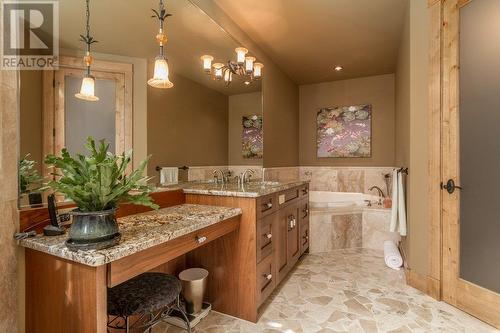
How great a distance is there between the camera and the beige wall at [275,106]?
2.77 m

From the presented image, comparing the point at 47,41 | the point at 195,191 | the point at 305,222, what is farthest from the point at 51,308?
the point at 305,222

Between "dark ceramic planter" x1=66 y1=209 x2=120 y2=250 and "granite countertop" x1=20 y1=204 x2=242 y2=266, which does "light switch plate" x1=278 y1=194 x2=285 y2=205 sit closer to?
"granite countertop" x1=20 y1=204 x2=242 y2=266

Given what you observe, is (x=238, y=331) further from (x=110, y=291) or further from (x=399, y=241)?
(x=399, y=241)

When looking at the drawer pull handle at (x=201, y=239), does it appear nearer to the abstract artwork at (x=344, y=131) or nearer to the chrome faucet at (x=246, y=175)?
the chrome faucet at (x=246, y=175)

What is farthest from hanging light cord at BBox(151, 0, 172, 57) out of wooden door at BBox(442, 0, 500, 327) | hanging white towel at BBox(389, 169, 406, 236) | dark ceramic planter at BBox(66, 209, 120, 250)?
hanging white towel at BBox(389, 169, 406, 236)

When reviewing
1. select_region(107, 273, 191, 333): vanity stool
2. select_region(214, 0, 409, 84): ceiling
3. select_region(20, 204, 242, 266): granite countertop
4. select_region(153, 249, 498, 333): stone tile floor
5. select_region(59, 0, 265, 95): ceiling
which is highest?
select_region(214, 0, 409, 84): ceiling

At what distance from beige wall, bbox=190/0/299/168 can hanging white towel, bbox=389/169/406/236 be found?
154 centimetres

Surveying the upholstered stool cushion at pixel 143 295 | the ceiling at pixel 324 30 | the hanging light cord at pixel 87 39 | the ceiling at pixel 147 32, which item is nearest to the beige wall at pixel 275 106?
the ceiling at pixel 324 30

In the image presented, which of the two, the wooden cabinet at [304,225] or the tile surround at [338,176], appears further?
the tile surround at [338,176]

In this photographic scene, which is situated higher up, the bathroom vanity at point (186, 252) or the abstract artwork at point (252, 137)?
the abstract artwork at point (252, 137)

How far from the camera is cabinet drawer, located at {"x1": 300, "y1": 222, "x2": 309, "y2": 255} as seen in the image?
114 inches

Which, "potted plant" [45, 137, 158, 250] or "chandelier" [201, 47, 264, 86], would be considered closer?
"potted plant" [45, 137, 158, 250]

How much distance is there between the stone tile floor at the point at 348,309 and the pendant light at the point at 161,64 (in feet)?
5.52

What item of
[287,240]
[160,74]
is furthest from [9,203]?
[287,240]
